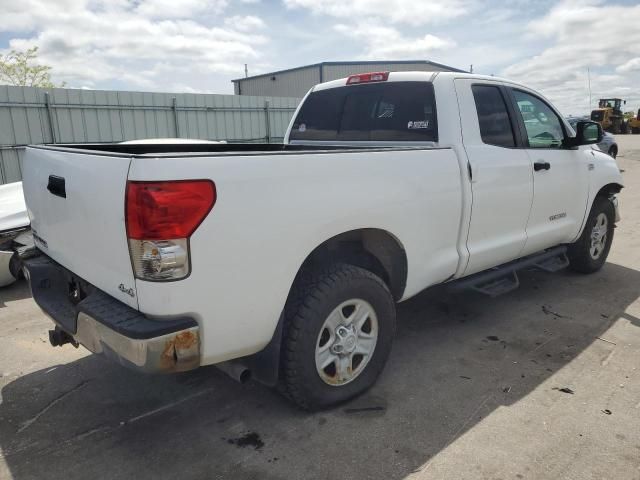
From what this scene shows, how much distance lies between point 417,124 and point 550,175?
1.37 meters

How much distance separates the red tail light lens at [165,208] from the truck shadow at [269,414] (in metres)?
1.19

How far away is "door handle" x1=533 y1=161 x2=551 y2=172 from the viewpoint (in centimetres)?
397

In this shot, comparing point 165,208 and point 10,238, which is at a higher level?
point 165,208

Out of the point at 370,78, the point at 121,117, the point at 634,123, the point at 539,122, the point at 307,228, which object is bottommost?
the point at 634,123

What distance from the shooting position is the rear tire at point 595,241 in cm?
508

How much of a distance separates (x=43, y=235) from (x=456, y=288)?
2.70 metres

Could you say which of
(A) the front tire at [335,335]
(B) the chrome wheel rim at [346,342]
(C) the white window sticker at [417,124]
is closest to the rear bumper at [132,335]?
(A) the front tire at [335,335]

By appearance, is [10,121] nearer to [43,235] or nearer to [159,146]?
[159,146]

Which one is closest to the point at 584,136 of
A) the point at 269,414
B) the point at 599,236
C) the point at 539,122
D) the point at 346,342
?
the point at 539,122

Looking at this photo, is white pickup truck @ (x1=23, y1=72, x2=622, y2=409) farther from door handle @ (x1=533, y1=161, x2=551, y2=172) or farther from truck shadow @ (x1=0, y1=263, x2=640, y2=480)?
truck shadow @ (x1=0, y1=263, x2=640, y2=480)

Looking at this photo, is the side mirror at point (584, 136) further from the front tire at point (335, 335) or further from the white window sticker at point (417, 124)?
the front tire at point (335, 335)

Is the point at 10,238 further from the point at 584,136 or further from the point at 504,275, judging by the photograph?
the point at 584,136

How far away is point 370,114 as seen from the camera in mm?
3959

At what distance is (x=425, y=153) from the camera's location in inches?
122
